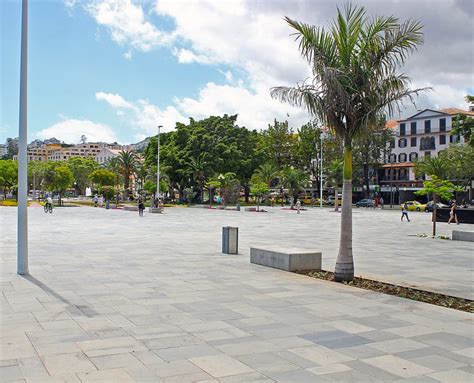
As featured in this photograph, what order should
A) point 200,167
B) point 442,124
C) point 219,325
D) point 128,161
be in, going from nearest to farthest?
1. point 219,325
2. point 200,167
3. point 442,124
4. point 128,161

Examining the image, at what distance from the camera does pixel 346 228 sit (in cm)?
1038

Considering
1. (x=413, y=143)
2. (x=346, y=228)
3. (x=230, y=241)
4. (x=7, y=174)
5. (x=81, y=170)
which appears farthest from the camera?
(x=81, y=170)

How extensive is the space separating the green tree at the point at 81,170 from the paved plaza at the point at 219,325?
90.6 meters

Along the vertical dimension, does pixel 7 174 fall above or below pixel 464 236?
above

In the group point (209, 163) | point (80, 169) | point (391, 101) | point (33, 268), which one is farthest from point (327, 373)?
point (80, 169)

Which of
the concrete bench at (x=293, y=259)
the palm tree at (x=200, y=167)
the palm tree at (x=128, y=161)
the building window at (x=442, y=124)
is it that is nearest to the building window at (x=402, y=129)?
the building window at (x=442, y=124)

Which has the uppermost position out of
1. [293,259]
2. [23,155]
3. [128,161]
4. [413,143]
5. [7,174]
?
[413,143]

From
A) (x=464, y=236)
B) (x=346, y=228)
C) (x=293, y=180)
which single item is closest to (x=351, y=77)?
(x=346, y=228)

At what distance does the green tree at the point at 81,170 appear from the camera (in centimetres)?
10000

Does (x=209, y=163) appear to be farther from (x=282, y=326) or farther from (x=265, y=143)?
(x=282, y=326)

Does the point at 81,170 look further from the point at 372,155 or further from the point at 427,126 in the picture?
the point at 427,126

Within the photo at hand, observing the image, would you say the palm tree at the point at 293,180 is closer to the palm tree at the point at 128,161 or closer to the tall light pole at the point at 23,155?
the palm tree at the point at 128,161

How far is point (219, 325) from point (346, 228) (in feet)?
14.5

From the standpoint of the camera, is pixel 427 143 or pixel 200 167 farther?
pixel 427 143
